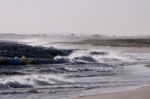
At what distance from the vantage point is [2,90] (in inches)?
685

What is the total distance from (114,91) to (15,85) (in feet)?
15.1

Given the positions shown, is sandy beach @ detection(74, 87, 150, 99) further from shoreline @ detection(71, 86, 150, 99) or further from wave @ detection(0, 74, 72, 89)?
wave @ detection(0, 74, 72, 89)

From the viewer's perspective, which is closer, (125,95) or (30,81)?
(125,95)

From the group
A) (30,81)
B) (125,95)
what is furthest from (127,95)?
(30,81)

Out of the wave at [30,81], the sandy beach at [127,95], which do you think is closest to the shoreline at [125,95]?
the sandy beach at [127,95]

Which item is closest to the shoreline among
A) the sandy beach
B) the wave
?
the sandy beach

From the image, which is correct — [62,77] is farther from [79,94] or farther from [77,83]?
[79,94]

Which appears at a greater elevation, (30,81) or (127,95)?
(30,81)

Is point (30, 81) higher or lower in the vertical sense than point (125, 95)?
higher

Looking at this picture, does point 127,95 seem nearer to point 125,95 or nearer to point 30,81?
point 125,95

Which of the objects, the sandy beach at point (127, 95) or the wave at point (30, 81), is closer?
the sandy beach at point (127, 95)

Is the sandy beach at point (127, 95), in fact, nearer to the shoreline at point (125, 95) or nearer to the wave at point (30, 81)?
the shoreline at point (125, 95)

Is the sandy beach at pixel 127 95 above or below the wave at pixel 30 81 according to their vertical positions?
below

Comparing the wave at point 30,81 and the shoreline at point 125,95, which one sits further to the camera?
the wave at point 30,81
